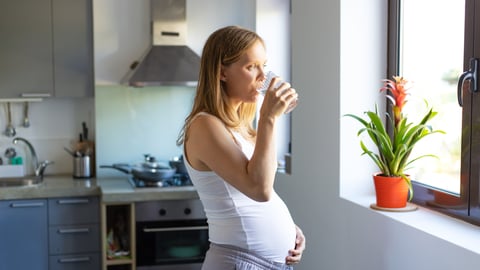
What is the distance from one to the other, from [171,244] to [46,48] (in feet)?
4.63

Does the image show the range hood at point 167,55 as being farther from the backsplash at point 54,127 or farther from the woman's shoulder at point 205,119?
the woman's shoulder at point 205,119

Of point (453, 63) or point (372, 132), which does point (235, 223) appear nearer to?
point (372, 132)

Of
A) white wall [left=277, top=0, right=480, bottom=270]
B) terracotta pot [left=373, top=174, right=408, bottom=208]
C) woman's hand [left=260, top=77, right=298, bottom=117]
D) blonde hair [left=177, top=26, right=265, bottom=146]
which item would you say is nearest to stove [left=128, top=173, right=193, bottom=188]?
white wall [left=277, top=0, right=480, bottom=270]

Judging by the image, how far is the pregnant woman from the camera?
1.57m

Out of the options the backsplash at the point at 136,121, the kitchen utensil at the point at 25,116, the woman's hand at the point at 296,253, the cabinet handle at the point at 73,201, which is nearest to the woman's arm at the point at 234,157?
the woman's hand at the point at 296,253

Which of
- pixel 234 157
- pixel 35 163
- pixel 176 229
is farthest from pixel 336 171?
pixel 35 163

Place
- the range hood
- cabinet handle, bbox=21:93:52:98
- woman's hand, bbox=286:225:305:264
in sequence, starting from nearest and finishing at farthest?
woman's hand, bbox=286:225:305:264, the range hood, cabinet handle, bbox=21:93:52:98

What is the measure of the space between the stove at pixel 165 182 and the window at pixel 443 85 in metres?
1.58

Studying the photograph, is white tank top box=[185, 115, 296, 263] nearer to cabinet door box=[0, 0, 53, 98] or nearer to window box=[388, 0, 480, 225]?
window box=[388, 0, 480, 225]

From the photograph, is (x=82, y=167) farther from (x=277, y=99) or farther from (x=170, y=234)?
(x=277, y=99)

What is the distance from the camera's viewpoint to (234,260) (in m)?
1.67

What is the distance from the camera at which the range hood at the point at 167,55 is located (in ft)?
12.3

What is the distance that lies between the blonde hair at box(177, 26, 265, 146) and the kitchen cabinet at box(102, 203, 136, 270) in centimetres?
194

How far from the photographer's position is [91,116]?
13.8 feet
